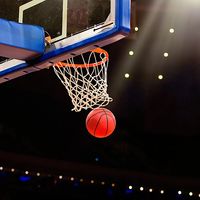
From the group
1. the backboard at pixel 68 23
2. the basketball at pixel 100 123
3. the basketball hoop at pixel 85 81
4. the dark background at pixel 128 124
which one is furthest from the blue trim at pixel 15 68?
the dark background at pixel 128 124

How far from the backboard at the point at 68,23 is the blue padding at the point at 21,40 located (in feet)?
0.19

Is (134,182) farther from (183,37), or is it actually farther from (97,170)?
(183,37)

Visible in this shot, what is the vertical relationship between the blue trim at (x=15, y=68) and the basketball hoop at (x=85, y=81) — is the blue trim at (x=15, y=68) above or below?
below

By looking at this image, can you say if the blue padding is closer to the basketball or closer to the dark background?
the basketball

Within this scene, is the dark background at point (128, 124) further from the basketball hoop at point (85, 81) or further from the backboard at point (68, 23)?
the backboard at point (68, 23)

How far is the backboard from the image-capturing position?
8.07 ft

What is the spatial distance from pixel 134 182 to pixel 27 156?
1710 millimetres

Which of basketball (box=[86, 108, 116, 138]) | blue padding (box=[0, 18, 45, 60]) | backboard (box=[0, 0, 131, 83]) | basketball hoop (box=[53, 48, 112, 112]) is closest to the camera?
backboard (box=[0, 0, 131, 83])

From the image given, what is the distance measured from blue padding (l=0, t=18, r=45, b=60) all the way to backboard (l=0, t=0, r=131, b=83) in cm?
6

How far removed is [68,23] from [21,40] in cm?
28

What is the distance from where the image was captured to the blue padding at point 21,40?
2736 mm

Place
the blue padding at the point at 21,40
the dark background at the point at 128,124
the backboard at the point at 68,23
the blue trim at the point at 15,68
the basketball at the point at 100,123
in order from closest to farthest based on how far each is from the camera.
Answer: the backboard at the point at 68,23, the blue padding at the point at 21,40, the blue trim at the point at 15,68, the basketball at the point at 100,123, the dark background at the point at 128,124

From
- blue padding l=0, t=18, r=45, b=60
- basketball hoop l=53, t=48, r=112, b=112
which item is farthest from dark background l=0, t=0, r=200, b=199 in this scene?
blue padding l=0, t=18, r=45, b=60

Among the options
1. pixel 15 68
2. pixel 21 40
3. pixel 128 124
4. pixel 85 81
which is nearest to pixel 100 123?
pixel 85 81
